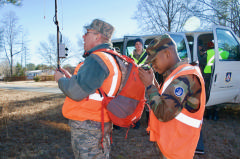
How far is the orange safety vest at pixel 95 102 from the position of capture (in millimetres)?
1706

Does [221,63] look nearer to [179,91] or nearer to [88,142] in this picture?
[179,91]

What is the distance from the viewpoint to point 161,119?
1.50m

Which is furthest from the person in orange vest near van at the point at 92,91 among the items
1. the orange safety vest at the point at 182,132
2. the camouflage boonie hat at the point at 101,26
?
the orange safety vest at the point at 182,132

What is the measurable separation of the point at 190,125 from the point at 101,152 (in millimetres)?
911

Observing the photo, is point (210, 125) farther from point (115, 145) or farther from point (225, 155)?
point (115, 145)

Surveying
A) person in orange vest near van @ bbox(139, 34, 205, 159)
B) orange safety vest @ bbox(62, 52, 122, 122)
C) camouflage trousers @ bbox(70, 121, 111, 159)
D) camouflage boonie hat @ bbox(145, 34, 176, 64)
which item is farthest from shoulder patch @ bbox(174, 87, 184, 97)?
camouflage trousers @ bbox(70, 121, 111, 159)

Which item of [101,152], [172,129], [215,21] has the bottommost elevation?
[101,152]

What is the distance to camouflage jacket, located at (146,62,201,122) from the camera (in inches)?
56.7

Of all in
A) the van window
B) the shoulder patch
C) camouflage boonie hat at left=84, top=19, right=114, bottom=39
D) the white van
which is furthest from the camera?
the van window

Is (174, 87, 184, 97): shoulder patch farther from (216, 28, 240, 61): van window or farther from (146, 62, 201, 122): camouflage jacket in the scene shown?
(216, 28, 240, 61): van window

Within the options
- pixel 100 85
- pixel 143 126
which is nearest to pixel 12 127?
pixel 143 126

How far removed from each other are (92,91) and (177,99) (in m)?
0.73

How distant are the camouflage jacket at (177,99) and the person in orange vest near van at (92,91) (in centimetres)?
50

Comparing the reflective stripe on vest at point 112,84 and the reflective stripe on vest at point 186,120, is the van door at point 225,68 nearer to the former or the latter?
the reflective stripe on vest at point 186,120
